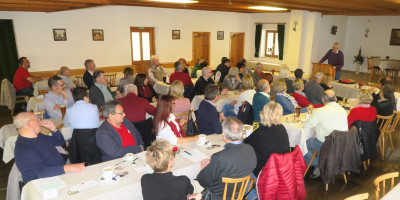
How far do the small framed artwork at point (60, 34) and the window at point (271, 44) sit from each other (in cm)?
915

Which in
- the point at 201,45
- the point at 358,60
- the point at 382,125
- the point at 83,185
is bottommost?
the point at 382,125

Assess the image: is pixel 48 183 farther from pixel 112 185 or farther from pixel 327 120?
pixel 327 120

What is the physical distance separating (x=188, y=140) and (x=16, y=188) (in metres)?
1.96

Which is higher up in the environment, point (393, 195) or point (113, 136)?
point (113, 136)

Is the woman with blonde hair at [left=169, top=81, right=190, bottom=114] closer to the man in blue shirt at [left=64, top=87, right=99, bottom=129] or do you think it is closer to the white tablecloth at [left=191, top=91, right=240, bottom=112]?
the white tablecloth at [left=191, top=91, right=240, bottom=112]

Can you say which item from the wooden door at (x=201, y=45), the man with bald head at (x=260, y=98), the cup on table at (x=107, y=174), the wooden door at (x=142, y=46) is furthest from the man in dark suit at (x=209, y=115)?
the wooden door at (x=201, y=45)

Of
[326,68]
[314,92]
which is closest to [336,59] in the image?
[326,68]

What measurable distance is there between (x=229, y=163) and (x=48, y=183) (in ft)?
5.18

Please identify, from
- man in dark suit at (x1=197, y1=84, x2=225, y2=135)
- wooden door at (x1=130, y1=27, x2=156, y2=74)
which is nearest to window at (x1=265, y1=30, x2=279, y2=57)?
wooden door at (x1=130, y1=27, x2=156, y2=74)

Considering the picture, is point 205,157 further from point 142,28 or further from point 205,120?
point 142,28

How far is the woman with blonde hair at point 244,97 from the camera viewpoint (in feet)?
16.9

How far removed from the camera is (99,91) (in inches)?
201

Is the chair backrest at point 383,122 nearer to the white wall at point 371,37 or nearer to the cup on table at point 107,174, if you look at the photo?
the cup on table at point 107,174

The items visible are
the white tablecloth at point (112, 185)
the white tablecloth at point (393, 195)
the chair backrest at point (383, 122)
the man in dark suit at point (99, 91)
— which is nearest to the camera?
the white tablecloth at point (112, 185)
